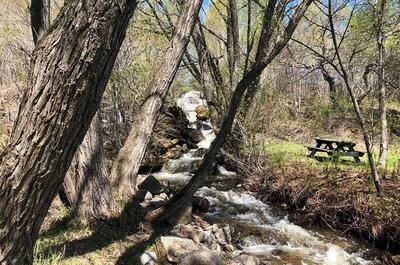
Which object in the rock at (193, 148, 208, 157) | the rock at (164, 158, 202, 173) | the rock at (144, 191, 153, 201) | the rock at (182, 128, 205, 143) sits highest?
the rock at (182, 128, 205, 143)

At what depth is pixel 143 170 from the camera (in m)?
11.5

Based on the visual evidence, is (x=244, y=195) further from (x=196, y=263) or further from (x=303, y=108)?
(x=303, y=108)

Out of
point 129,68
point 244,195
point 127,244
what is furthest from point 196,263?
point 129,68

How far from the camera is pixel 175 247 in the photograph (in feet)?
14.1

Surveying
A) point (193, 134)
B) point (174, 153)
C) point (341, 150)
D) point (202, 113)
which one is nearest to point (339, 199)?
point (341, 150)

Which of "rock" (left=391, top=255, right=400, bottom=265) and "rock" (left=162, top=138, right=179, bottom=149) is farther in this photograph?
"rock" (left=162, top=138, right=179, bottom=149)

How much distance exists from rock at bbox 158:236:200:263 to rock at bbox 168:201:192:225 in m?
0.88

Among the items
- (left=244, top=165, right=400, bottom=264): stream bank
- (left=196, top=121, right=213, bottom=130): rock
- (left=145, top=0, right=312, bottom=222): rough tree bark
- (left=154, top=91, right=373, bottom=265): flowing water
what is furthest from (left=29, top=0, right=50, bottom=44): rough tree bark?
(left=196, top=121, right=213, bottom=130): rock

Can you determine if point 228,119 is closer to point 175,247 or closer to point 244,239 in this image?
point 175,247

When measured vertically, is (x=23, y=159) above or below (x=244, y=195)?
above

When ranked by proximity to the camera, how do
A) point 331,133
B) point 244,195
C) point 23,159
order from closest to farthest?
point 23,159 < point 244,195 < point 331,133

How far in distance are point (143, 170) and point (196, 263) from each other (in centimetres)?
785

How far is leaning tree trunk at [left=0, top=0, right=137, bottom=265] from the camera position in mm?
1753

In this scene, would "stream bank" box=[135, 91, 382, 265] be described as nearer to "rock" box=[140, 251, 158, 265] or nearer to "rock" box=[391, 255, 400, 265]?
"rock" box=[140, 251, 158, 265]
